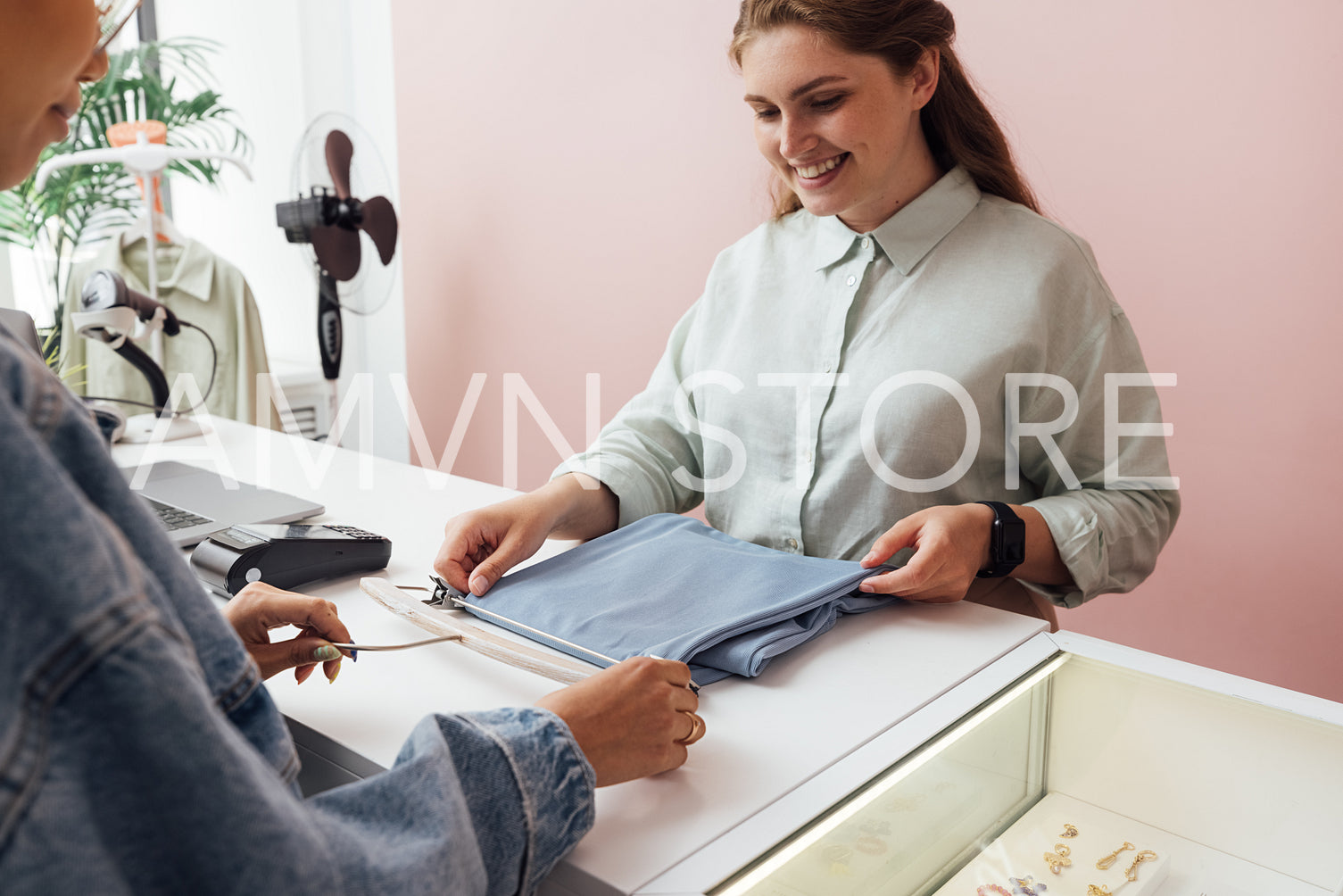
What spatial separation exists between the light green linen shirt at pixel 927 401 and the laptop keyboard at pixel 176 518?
495 millimetres

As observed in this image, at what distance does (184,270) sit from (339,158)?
1.86ft

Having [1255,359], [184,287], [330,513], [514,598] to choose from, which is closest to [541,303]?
[184,287]

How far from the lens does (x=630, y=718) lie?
0.72m

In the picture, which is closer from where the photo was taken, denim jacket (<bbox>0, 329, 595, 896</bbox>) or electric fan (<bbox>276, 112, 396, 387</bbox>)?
denim jacket (<bbox>0, 329, 595, 896</bbox>)

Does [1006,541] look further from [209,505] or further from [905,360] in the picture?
[209,505]

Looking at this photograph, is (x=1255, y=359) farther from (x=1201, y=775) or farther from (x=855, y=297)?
(x=1201, y=775)

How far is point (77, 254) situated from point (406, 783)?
12.7ft

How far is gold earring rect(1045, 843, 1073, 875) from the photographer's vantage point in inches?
32.7

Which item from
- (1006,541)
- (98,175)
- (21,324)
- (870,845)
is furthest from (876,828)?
(98,175)

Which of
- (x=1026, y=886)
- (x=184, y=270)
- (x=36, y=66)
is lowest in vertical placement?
(x=1026, y=886)

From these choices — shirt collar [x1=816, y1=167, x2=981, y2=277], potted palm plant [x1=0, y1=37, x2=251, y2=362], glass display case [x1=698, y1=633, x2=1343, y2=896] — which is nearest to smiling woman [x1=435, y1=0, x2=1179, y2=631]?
shirt collar [x1=816, y1=167, x2=981, y2=277]

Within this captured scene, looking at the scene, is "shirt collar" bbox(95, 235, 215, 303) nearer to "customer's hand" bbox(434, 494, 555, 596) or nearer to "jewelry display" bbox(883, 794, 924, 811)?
"customer's hand" bbox(434, 494, 555, 596)

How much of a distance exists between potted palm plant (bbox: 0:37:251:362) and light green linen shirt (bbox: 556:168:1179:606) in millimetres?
2307

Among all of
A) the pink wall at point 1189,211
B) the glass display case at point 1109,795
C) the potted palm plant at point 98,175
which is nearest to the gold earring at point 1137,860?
the glass display case at point 1109,795
